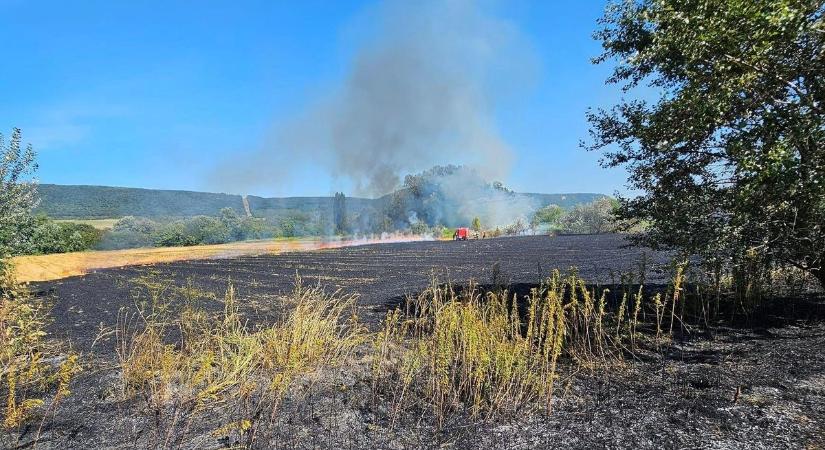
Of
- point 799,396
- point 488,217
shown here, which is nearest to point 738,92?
point 799,396

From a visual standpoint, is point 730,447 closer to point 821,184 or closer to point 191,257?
point 821,184

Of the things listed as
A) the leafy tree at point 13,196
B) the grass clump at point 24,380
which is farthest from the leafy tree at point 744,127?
the leafy tree at point 13,196

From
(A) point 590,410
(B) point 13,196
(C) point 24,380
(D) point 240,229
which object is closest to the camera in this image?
(A) point 590,410

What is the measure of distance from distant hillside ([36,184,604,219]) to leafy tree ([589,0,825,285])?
49.7m

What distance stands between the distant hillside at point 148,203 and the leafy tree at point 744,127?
49665 mm

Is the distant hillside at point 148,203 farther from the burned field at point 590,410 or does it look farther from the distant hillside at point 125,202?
the burned field at point 590,410

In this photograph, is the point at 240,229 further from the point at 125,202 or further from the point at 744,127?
the point at 744,127

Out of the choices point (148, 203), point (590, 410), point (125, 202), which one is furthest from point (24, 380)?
point (125, 202)

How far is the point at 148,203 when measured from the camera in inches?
2741

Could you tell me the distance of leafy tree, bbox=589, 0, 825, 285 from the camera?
404 centimetres

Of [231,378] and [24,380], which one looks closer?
[231,378]

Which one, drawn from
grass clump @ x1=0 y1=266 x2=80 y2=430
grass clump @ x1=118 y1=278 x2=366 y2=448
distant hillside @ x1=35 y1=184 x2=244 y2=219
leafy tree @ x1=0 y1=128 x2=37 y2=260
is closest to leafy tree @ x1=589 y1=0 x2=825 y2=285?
grass clump @ x1=118 y1=278 x2=366 y2=448

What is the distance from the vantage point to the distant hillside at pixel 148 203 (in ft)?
201

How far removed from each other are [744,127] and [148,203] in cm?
7811
